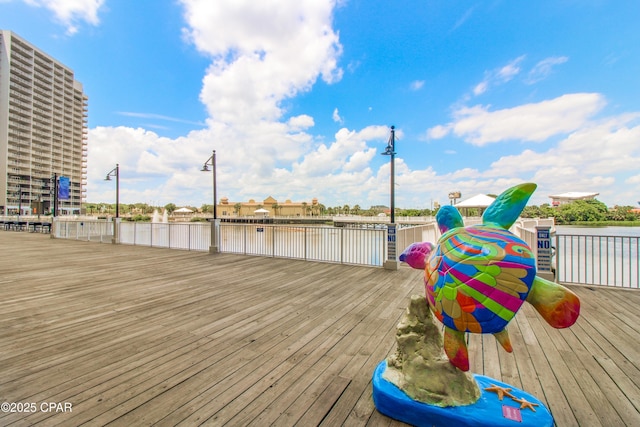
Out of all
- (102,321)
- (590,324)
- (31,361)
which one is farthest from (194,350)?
(590,324)

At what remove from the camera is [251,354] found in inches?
106

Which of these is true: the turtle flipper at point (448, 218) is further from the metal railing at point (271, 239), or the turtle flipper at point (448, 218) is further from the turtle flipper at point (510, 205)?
the metal railing at point (271, 239)

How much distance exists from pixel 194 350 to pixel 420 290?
3.91 m

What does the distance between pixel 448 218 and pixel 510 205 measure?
381 millimetres

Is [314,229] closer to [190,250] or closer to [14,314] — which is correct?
[190,250]

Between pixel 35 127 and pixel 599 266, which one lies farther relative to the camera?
pixel 35 127

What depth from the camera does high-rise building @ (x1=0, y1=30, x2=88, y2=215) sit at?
65188 mm

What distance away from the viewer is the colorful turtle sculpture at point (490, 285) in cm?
137

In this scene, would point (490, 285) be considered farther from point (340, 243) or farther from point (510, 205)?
point (340, 243)

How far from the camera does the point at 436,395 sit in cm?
172

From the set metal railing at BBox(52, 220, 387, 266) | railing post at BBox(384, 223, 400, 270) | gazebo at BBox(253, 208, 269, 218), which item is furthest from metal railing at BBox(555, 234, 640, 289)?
gazebo at BBox(253, 208, 269, 218)

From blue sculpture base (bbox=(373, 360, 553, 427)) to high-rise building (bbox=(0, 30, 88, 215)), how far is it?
7947cm
